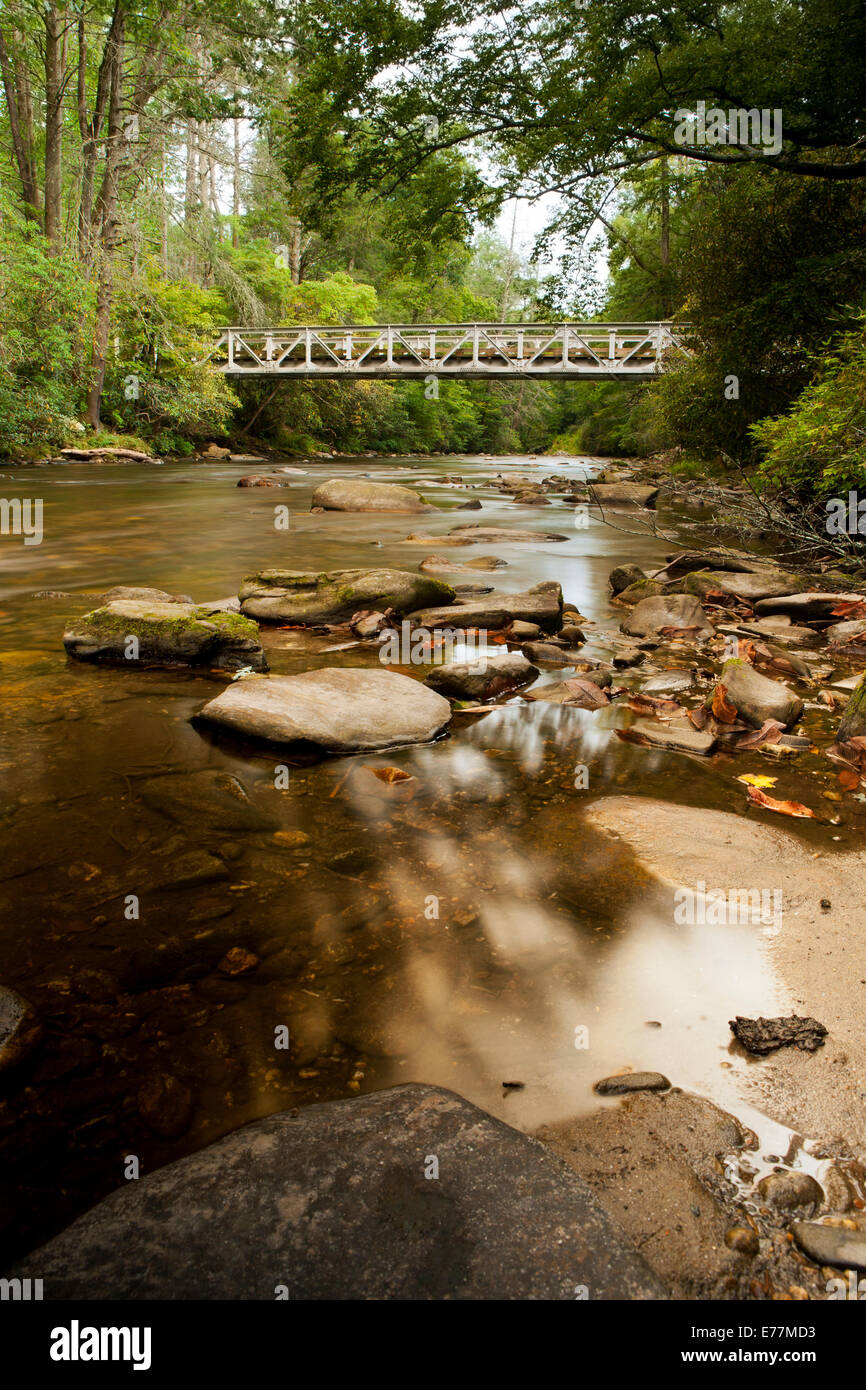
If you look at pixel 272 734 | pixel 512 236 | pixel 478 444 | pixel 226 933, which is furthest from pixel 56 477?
pixel 512 236

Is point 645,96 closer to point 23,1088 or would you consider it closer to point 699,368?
point 699,368

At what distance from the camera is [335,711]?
374cm

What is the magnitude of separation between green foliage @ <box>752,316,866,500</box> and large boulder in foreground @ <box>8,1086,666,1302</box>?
237 inches

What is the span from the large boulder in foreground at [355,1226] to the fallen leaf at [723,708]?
2.98 m

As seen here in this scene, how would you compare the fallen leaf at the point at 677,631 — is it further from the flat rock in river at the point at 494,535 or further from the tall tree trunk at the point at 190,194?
the tall tree trunk at the point at 190,194

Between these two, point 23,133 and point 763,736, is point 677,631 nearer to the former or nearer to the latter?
point 763,736

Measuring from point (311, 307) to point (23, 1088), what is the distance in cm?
3473

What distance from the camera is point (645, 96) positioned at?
9039mm

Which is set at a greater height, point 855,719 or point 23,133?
point 23,133

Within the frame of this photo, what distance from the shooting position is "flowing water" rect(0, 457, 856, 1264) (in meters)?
1.76

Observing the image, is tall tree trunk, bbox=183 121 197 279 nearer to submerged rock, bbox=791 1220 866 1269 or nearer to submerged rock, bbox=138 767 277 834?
submerged rock, bbox=138 767 277 834

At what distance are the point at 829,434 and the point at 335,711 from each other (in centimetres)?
535

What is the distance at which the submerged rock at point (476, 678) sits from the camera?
4.46 meters

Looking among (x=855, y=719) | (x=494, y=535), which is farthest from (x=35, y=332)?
(x=855, y=719)
